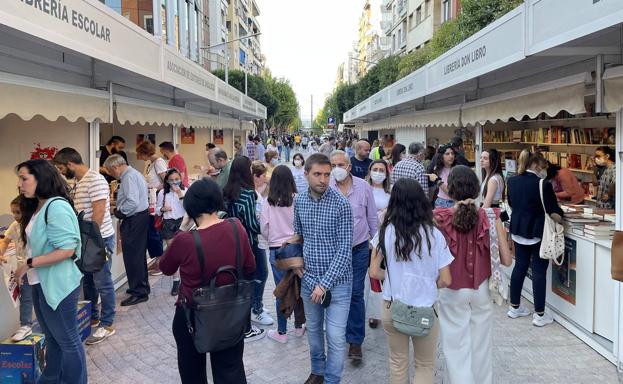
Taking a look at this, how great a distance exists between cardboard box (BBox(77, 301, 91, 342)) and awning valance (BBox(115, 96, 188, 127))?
9.33 feet

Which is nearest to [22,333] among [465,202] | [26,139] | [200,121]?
[465,202]

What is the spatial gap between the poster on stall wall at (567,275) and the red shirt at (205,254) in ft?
13.0

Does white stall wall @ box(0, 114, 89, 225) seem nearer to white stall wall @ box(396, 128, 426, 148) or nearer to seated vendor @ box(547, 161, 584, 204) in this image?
seated vendor @ box(547, 161, 584, 204)

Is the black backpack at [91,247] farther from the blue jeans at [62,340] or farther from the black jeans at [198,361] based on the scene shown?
the black jeans at [198,361]

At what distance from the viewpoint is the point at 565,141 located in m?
10.1

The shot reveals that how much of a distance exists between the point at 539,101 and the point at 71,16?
15.7ft

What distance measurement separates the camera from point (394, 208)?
138 inches

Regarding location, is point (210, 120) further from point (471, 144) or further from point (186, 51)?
point (186, 51)

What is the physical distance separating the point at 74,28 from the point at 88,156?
7.60 ft

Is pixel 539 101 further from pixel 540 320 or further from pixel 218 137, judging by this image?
pixel 218 137

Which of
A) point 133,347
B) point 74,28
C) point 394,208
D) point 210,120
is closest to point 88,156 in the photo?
point 74,28

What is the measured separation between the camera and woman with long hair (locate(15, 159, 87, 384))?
364cm

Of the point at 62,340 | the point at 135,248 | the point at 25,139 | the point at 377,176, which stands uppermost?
the point at 25,139

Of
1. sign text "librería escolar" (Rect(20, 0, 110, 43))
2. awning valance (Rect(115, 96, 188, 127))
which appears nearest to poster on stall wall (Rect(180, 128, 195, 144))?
awning valance (Rect(115, 96, 188, 127))
